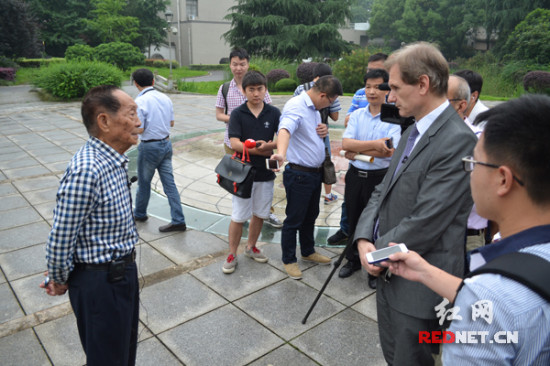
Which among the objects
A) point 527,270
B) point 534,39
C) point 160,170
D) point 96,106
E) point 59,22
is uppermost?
point 59,22

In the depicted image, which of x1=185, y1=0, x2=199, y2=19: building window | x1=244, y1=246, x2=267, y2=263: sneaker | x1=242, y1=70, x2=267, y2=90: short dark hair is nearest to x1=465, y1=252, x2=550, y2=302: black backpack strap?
x1=242, y1=70, x2=267, y2=90: short dark hair

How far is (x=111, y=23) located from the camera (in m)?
33.0

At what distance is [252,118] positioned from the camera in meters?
3.94

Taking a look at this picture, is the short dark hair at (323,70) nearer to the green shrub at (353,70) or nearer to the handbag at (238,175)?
the handbag at (238,175)

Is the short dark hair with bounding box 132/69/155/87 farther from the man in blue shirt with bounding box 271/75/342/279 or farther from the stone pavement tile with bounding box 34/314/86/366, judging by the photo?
the stone pavement tile with bounding box 34/314/86/366

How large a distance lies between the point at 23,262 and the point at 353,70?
708 inches

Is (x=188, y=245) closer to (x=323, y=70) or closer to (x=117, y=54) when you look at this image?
(x=323, y=70)

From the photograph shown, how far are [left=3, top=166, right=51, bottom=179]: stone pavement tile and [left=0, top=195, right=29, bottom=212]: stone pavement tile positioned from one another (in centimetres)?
105

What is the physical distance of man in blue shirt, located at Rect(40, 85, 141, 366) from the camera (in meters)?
1.93

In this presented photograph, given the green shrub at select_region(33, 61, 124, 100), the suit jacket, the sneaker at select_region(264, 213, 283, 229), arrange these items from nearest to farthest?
the suit jacket
the sneaker at select_region(264, 213, 283, 229)
the green shrub at select_region(33, 61, 124, 100)

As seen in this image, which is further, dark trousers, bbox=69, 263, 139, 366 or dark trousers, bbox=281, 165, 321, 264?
dark trousers, bbox=281, 165, 321, 264

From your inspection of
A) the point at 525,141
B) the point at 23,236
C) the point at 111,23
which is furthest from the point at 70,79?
the point at 111,23

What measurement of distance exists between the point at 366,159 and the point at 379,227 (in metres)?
1.46

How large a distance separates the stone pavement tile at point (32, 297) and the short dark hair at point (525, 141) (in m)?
3.59
